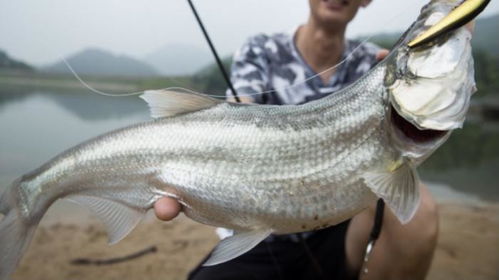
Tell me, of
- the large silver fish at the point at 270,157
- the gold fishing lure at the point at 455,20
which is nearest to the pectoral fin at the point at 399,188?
the large silver fish at the point at 270,157

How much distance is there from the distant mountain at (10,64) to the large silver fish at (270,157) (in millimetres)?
2426

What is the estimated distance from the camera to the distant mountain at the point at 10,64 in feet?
11.5

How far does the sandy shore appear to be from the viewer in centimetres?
290

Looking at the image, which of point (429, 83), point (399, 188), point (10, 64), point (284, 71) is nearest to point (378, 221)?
point (399, 188)

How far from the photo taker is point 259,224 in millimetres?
1256

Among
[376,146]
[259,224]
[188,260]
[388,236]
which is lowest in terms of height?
[188,260]

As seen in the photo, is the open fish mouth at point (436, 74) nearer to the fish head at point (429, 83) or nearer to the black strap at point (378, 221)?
the fish head at point (429, 83)

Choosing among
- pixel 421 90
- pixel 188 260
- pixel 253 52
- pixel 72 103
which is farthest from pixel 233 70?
pixel 72 103

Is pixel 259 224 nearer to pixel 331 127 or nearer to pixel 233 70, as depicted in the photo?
pixel 331 127

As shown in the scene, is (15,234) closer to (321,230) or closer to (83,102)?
(321,230)

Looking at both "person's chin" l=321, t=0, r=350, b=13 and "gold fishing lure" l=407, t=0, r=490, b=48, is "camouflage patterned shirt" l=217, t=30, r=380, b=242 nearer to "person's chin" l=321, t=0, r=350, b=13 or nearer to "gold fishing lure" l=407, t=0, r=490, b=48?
"person's chin" l=321, t=0, r=350, b=13

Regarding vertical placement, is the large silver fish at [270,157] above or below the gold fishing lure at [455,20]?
below

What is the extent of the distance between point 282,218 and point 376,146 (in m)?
0.32

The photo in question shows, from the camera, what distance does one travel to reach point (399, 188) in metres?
1.14
